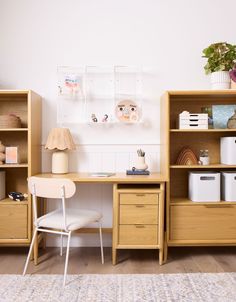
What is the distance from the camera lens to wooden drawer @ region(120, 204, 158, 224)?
2539 millimetres

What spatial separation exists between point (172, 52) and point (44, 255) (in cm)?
231

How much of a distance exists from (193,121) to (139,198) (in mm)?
856

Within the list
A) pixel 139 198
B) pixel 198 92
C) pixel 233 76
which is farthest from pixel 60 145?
pixel 233 76

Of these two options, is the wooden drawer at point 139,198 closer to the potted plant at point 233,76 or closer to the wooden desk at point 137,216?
the wooden desk at point 137,216

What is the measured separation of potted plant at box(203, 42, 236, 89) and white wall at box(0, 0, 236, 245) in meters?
0.27

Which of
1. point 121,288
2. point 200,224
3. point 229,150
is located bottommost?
point 121,288

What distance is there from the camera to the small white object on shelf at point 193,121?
2752 mm

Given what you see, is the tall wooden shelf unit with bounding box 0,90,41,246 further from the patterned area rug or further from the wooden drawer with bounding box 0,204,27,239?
the patterned area rug

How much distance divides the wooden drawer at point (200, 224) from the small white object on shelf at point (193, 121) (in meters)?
0.71

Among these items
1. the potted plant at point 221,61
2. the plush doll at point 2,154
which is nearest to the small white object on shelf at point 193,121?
the potted plant at point 221,61

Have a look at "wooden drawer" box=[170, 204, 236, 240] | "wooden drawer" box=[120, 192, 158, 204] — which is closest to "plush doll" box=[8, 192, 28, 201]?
"wooden drawer" box=[120, 192, 158, 204]

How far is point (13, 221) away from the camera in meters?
2.68

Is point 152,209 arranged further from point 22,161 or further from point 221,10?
point 221,10

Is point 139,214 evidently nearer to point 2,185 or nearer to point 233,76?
point 2,185
